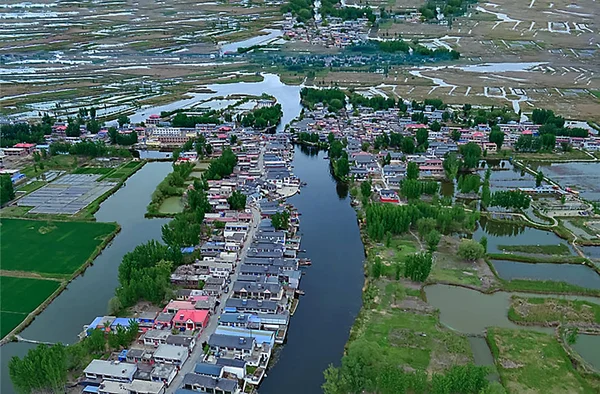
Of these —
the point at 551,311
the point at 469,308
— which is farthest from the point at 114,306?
the point at 551,311

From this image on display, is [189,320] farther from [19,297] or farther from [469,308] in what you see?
[469,308]

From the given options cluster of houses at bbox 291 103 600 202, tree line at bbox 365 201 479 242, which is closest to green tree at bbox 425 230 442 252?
tree line at bbox 365 201 479 242

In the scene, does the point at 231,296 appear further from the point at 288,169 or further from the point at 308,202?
the point at 288,169

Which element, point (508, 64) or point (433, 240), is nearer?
point (433, 240)

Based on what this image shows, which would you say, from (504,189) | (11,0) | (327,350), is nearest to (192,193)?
(327,350)

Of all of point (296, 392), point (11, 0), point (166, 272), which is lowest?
point (296, 392)

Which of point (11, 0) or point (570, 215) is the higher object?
point (11, 0)

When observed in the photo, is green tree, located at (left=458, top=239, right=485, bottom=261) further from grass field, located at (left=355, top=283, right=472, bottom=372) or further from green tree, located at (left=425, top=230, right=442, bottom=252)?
grass field, located at (left=355, top=283, right=472, bottom=372)
